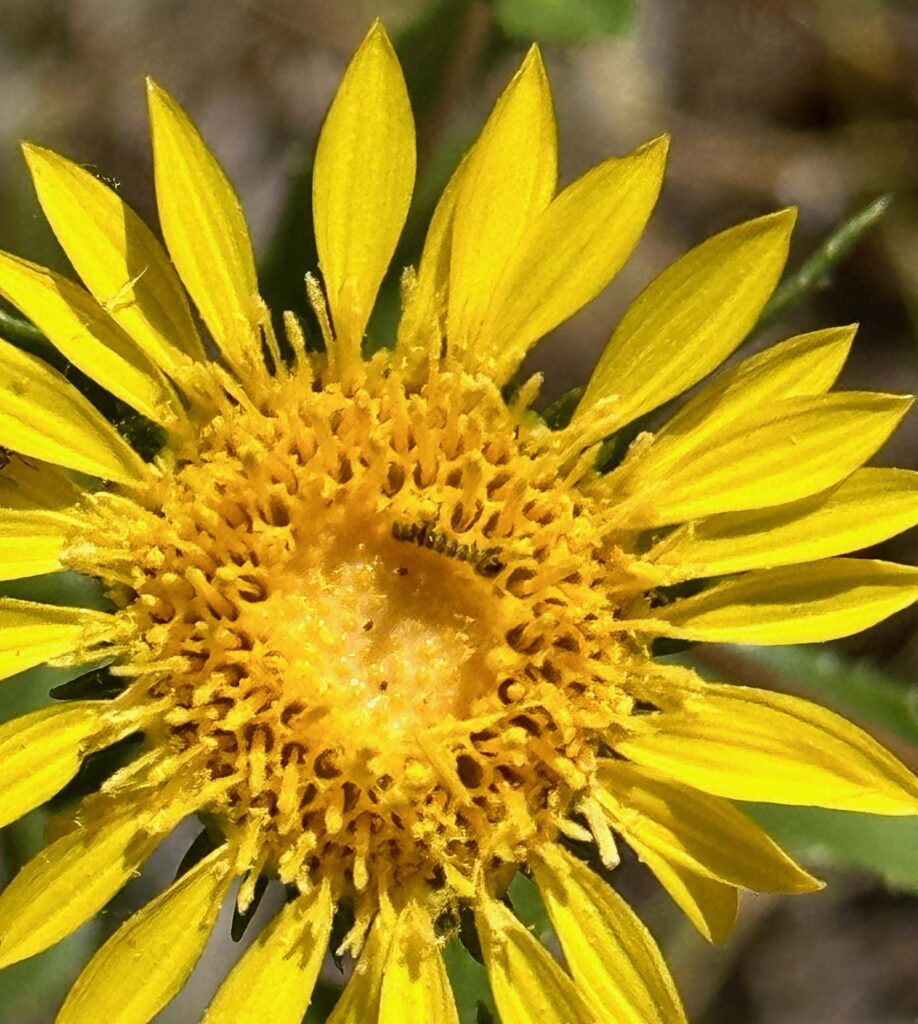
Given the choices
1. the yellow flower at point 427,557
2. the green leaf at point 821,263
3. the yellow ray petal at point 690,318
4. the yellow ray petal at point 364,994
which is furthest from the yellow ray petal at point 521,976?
the green leaf at point 821,263

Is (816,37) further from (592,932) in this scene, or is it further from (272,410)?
(592,932)

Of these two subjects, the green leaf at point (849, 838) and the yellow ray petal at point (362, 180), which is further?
the green leaf at point (849, 838)

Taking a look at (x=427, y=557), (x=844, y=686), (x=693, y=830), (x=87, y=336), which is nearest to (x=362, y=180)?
(x=87, y=336)

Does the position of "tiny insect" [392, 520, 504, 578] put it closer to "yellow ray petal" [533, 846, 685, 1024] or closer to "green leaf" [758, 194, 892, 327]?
"yellow ray petal" [533, 846, 685, 1024]

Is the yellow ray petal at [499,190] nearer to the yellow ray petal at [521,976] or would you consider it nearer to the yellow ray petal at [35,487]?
the yellow ray petal at [35,487]

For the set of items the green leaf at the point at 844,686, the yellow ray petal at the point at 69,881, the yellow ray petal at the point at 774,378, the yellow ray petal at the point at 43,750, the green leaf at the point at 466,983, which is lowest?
the green leaf at the point at 844,686

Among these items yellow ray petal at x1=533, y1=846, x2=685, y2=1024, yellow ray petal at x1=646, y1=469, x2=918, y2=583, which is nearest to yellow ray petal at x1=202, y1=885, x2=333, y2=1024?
yellow ray petal at x1=533, y1=846, x2=685, y2=1024

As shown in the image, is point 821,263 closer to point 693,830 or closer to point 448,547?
point 448,547
